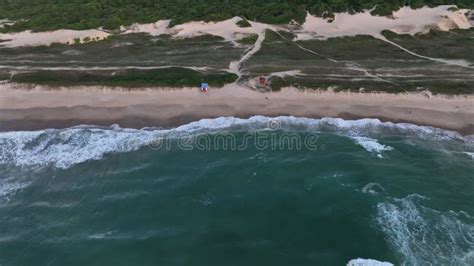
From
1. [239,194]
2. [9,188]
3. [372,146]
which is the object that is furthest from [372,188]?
[9,188]

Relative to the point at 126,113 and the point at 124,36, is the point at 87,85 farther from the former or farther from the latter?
the point at 124,36

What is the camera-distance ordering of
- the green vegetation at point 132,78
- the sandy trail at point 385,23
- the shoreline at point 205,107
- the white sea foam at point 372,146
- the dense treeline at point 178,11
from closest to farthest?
the white sea foam at point 372,146 < the shoreline at point 205,107 < the green vegetation at point 132,78 < the sandy trail at point 385,23 < the dense treeline at point 178,11

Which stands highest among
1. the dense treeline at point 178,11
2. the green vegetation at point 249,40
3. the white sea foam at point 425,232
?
the dense treeline at point 178,11

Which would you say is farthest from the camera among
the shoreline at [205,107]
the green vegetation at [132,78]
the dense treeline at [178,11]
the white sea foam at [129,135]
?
the dense treeline at [178,11]

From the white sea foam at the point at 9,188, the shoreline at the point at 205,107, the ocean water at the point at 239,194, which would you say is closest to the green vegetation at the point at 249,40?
the shoreline at the point at 205,107

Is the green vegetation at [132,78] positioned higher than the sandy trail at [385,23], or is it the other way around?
the sandy trail at [385,23]

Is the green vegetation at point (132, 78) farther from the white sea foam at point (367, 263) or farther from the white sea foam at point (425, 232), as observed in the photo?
the white sea foam at point (367, 263)
